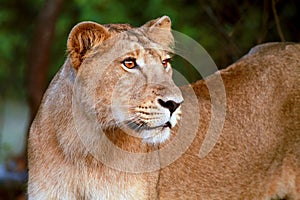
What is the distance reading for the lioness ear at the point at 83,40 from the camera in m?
4.83

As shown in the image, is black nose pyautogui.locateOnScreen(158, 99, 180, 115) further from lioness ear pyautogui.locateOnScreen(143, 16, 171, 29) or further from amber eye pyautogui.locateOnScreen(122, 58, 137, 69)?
lioness ear pyautogui.locateOnScreen(143, 16, 171, 29)

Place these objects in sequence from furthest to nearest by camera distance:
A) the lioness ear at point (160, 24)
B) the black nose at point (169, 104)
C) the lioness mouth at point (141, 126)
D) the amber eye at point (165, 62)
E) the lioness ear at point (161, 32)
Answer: the lioness ear at point (160, 24), the lioness ear at point (161, 32), the amber eye at point (165, 62), the lioness mouth at point (141, 126), the black nose at point (169, 104)

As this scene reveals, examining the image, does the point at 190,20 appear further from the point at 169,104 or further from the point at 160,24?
the point at 169,104

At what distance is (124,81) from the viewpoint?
477 cm

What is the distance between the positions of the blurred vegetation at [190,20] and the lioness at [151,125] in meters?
2.16

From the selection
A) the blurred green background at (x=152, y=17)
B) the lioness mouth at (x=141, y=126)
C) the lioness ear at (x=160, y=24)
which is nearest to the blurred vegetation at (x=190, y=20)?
the blurred green background at (x=152, y=17)

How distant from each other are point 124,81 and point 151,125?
29 centimetres

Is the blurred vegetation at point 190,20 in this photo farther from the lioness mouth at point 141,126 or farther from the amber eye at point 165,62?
the lioness mouth at point 141,126

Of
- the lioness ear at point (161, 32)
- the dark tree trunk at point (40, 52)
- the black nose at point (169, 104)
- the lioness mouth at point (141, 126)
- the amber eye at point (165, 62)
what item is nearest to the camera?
the black nose at point (169, 104)

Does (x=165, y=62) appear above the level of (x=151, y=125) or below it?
above

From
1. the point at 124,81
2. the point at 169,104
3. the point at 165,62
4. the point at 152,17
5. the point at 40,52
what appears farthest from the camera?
the point at 152,17

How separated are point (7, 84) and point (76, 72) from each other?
7712 mm

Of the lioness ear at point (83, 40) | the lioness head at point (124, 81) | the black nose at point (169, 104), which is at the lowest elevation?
the black nose at point (169, 104)

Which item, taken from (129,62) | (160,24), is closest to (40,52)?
(160,24)
